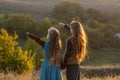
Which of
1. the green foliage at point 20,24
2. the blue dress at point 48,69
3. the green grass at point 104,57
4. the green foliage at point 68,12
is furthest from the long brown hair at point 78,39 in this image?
the green foliage at point 68,12

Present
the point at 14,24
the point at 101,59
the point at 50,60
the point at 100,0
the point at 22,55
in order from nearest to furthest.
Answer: the point at 50,60 < the point at 22,55 < the point at 101,59 < the point at 14,24 < the point at 100,0

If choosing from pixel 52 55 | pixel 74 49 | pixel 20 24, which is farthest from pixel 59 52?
pixel 20 24

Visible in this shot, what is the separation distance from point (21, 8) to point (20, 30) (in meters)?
17.9

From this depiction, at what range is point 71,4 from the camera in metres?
67.3

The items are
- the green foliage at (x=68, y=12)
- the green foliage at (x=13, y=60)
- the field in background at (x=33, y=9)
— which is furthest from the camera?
the field in background at (x=33, y=9)

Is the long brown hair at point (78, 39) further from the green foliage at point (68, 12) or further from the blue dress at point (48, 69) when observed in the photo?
the green foliage at point (68, 12)

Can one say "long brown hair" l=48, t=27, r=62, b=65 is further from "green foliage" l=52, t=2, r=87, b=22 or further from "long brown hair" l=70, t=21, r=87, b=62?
"green foliage" l=52, t=2, r=87, b=22

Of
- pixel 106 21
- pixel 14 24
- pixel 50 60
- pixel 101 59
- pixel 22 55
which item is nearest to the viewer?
pixel 50 60

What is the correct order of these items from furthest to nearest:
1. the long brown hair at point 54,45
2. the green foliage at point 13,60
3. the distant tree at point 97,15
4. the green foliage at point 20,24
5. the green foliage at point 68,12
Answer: the distant tree at point 97,15 < the green foliage at point 68,12 < the green foliage at point 20,24 < the green foliage at point 13,60 < the long brown hair at point 54,45

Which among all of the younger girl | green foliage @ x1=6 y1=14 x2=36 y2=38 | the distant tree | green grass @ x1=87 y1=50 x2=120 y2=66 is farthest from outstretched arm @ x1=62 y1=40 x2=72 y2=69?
the distant tree

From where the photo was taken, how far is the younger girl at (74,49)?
7.71 m

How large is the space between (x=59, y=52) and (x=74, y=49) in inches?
12.2

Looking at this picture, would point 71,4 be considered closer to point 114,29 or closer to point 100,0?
point 114,29

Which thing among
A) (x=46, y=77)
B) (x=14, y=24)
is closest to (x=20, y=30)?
Answer: (x=14, y=24)
